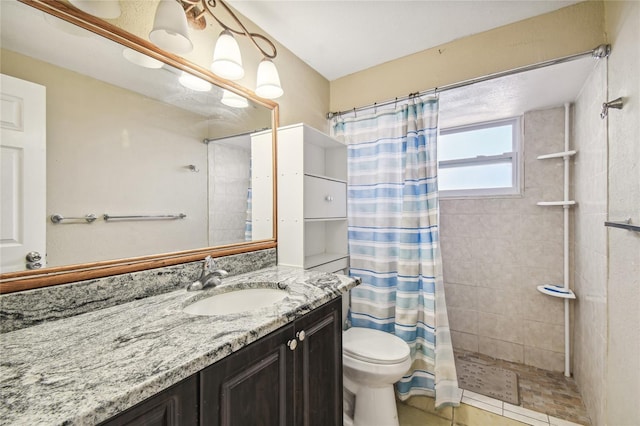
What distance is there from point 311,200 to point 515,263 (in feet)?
5.99

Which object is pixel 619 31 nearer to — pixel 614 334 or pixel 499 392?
pixel 614 334

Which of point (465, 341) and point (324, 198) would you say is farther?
point (465, 341)

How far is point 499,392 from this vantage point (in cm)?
187

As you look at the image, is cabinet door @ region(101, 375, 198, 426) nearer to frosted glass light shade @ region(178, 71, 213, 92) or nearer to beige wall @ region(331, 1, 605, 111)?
frosted glass light shade @ region(178, 71, 213, 92)

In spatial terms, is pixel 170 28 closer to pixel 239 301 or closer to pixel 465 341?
pixel 239 301

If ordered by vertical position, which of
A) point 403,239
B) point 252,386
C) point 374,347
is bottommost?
point 374,347

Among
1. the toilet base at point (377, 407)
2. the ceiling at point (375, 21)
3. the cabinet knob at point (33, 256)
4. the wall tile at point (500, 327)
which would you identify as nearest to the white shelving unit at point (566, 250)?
the wall tile at point (500, 327)

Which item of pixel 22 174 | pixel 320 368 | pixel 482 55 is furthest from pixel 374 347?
pixel 482 55

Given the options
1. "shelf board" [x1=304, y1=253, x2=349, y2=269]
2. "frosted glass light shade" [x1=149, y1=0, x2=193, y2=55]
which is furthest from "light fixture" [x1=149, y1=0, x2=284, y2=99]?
"shelf board" [x1=304, y1=253, x2=349, y2=269]

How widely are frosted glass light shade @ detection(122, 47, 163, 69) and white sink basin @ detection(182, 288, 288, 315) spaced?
982 millimetres

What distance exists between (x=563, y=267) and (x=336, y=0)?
95.3 inches

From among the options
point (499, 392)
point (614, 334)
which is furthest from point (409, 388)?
point (614, 334)

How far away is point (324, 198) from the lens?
176cm

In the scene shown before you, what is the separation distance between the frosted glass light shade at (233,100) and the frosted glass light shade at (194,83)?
0.09 m
